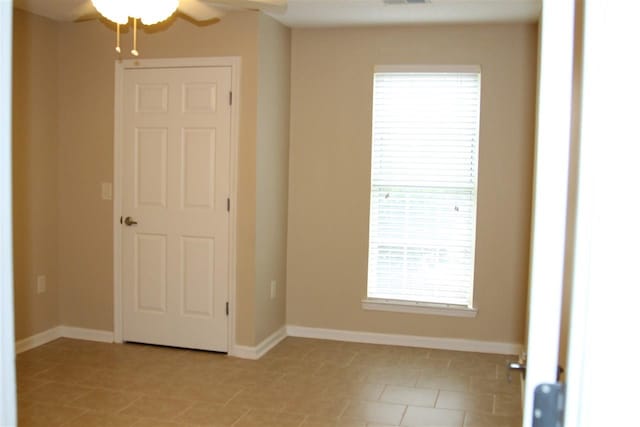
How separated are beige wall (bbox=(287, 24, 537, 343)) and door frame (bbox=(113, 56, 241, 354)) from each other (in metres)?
0.72

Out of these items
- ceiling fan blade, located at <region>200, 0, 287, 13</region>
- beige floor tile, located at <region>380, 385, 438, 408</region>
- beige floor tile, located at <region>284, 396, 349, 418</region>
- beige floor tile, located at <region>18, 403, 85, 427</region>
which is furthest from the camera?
beige floor tile, located at <region>380, 385, 438, 408</region>

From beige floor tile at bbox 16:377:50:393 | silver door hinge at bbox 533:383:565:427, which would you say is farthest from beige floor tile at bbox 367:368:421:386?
silver door hinge at bbox 533:383:565:427

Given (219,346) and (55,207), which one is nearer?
(219,346)

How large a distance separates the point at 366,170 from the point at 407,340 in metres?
1.41

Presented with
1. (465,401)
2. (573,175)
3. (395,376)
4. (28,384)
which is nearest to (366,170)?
(395,376)

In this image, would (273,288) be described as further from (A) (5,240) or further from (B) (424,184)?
(A) (5,240)

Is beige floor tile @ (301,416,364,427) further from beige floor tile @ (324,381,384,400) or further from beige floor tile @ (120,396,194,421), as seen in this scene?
beige floor tile @ (120,396,194,421)

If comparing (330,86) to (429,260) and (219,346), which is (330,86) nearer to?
(429,260)

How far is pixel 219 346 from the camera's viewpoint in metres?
4.83

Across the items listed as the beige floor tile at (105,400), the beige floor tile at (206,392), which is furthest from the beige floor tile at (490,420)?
the beige floor tile at (105,400)

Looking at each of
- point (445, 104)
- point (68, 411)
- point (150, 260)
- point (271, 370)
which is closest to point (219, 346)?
point (271, 370)

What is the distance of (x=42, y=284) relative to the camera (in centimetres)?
505

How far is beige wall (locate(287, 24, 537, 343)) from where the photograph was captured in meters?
4.89

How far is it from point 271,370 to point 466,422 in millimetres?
1438
